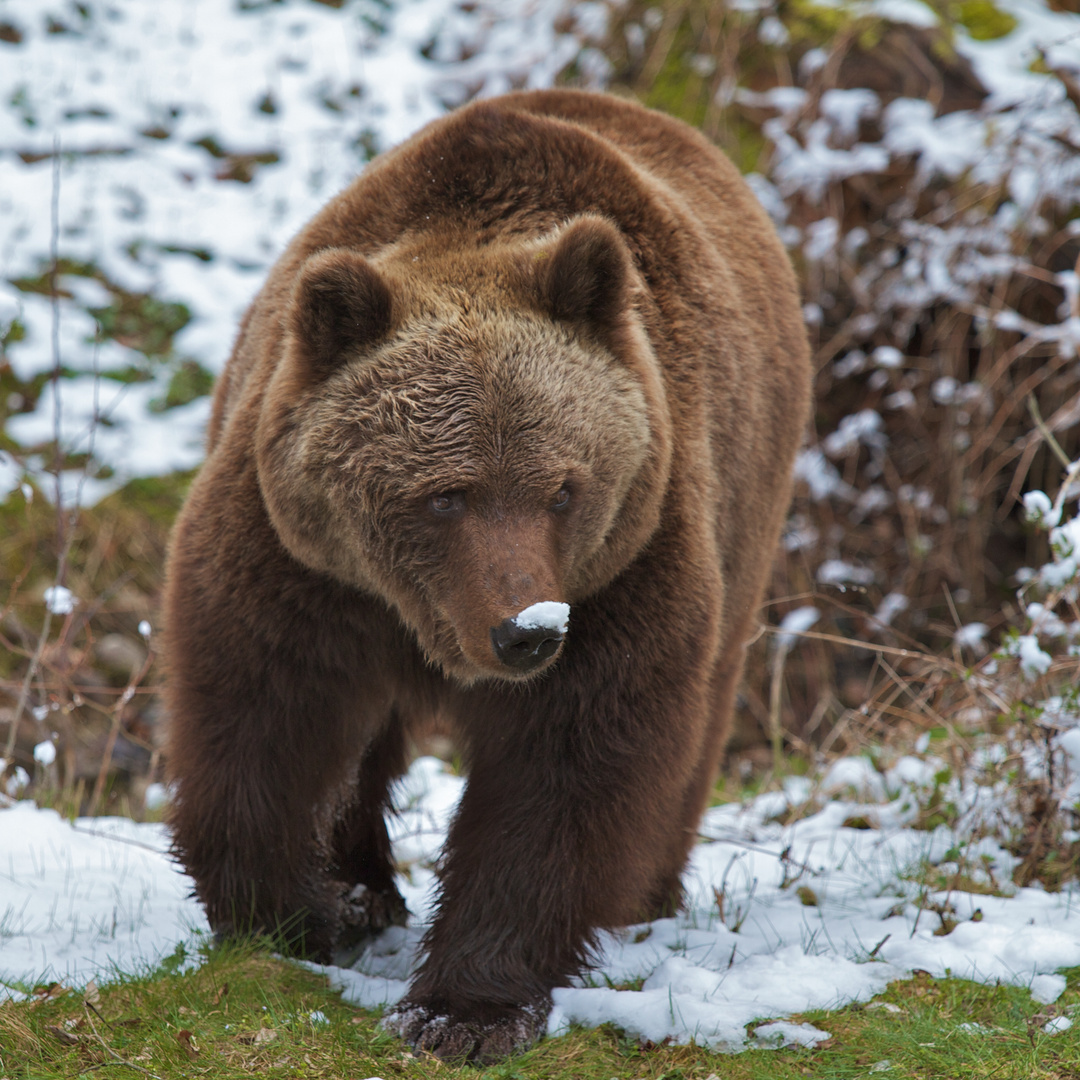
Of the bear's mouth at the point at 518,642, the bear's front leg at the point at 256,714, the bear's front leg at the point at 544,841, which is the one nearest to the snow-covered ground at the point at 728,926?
the bear's front leg at the point at 544,841

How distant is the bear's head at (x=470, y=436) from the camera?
127 inches

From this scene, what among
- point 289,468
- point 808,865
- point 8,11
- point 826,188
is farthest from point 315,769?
point 8,11

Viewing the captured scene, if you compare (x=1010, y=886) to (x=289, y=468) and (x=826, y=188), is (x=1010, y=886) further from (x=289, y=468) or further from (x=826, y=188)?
(x=826, y=188)

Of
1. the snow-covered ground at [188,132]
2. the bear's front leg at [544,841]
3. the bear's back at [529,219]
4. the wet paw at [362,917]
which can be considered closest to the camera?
the bear's front leg at [544,841]

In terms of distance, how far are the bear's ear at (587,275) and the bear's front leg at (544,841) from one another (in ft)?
3.33

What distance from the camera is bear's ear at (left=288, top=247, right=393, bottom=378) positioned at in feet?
10.8

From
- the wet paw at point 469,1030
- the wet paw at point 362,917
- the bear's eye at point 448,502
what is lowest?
the wet paw at point 362,917

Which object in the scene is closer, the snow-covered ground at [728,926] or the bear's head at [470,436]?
the bear's head at [470,436]

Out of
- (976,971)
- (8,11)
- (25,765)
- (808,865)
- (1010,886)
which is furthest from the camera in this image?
(8,11)

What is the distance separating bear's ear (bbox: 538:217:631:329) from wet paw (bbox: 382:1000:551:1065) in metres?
2.01

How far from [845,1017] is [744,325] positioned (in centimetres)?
235

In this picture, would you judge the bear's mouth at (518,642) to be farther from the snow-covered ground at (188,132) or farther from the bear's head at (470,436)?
the snow-covered ground at (188,132)

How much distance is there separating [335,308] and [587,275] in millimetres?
708

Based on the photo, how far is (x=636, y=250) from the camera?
13.1 feet
